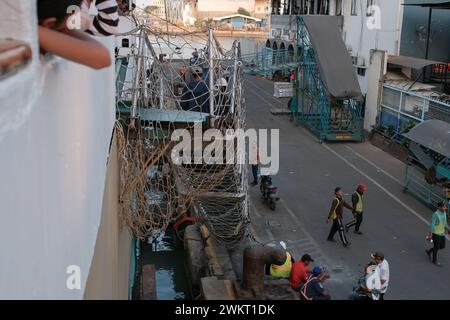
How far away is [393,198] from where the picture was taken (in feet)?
48.5

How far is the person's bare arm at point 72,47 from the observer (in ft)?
5.69

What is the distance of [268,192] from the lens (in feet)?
46.3

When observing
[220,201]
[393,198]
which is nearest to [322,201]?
[393,198]

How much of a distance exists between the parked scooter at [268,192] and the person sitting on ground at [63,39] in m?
12.2

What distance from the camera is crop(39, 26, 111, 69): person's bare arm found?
5.69 ft

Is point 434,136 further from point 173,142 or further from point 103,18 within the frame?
point 103,18

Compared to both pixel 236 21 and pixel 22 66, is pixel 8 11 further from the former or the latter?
pixel 236 21

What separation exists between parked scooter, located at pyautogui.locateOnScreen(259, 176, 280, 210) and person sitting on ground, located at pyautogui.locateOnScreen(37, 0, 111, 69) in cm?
1217

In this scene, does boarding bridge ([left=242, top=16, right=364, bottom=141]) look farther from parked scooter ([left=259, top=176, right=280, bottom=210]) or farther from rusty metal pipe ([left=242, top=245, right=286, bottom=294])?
rusty metal pipe ([left=242, top=245, right=286, bottom=294])

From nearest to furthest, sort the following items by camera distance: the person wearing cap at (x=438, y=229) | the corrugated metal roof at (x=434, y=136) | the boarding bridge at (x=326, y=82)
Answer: the person wearing cap at (x=438, y=229), the corrugated metal roof at (x=434, y=136), the boarding bridge at (x=326, y=82)

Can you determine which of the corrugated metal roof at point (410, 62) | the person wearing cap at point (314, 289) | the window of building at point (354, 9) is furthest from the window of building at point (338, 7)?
the person wearing cap at point (314, 289)

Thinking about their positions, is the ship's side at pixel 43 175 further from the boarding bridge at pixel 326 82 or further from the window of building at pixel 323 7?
the window of building at pixel 323 7

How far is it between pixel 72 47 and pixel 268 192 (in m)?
12.5
